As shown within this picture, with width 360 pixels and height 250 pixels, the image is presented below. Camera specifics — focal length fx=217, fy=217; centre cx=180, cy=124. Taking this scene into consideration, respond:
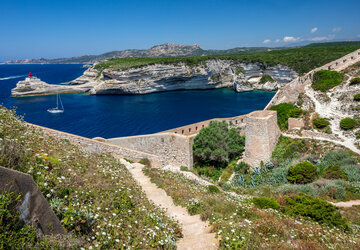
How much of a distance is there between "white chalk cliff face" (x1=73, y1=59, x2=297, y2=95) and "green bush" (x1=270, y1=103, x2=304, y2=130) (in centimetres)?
5607

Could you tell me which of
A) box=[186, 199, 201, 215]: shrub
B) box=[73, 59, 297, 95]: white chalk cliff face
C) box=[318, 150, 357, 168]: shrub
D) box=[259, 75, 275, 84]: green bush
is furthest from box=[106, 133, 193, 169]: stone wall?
box=[259, 75, 275, 84]: green bush

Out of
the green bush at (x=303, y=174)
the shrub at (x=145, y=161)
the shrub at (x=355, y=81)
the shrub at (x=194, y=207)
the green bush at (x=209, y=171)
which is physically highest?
the shrub at (x=355, y=81)

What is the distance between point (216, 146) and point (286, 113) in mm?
8927

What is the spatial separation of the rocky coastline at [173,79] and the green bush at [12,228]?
7113cm

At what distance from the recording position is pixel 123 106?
56.3m

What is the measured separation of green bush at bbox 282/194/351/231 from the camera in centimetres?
777

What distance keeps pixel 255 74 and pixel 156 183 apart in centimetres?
8012

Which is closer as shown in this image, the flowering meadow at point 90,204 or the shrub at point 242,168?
the flowering meadow at point 90,204

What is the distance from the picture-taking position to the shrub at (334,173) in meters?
13.1

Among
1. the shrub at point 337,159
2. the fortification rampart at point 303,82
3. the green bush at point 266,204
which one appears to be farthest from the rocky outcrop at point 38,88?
the green bush at point 266,204

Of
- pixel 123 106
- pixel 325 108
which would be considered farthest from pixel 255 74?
pixel 325 108

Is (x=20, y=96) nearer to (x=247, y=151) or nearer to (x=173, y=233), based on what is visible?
(x=247, y=151)

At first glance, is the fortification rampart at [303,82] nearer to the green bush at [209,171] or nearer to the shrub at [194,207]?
the green bush at [209,171]

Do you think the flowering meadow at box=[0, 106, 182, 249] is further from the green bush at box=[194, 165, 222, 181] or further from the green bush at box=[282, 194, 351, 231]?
the green bush at box=[194, 165, 222, 181]
